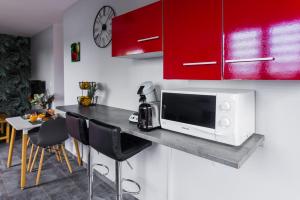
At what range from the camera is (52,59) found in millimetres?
4840

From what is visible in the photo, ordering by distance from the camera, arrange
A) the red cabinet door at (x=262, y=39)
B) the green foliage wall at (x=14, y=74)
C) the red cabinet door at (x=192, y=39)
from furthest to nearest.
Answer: the green foliage wall at (x=14, y=74) < the red cabinet door at (x=192, y=39) < the red cabinet door at (x=262, y=39)

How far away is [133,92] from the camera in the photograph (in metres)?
2.24

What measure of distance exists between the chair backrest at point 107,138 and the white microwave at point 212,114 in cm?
36

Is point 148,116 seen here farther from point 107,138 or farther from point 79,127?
point 79,127

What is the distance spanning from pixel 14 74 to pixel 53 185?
4.26 meters

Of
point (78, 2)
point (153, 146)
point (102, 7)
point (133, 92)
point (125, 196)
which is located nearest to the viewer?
point (153, 146)

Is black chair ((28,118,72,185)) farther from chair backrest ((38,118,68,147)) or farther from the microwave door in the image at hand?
the microwave door

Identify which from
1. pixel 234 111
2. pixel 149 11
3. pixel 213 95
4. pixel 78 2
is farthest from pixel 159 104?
pixel 78 2

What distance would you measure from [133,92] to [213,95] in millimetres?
1200

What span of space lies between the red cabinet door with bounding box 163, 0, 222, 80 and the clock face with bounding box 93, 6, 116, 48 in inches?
47.2

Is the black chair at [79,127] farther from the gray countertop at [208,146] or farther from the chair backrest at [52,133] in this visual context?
the chair backrest at [52,133]

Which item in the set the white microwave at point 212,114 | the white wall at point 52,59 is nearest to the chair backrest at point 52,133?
the white microwave at point 212,114

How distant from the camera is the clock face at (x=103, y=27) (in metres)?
2.51

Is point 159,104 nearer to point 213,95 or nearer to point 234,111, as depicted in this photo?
point 213,95
